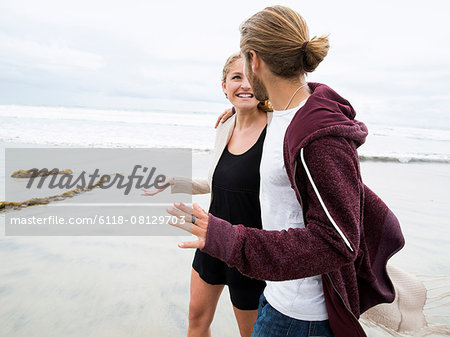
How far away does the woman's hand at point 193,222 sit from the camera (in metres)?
1.11

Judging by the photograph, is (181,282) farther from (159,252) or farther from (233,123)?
(233,123)

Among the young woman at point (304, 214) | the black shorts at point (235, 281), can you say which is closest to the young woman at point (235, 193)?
the black shorts at point (235, 281)

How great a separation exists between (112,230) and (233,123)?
Answer: 2982 millimetres

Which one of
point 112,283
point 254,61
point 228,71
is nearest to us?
point 254,61

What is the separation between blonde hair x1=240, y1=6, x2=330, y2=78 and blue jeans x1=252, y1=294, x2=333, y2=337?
0.97 meters

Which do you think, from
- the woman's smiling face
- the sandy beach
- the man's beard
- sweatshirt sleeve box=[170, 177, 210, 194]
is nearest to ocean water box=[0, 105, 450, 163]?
the sandy beach

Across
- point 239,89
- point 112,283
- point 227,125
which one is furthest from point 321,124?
point 112,283

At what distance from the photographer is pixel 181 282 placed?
12.3 ft

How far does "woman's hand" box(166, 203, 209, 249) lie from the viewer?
111 centimetres

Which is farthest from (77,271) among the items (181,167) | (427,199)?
(427,199)

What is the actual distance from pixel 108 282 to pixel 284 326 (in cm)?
272

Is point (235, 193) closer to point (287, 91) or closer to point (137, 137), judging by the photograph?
point (287, 91)

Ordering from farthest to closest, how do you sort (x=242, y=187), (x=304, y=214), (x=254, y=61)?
(x=242, y=187)
(x=254, y=61)
(x=304, y=214)

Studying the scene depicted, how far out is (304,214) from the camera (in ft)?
3.94
